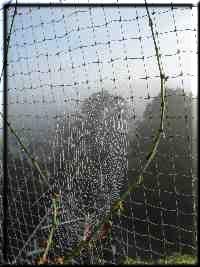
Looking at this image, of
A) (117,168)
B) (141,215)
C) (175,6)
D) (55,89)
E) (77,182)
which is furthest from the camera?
(141,215)

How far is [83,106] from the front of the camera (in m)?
Result: 3.66

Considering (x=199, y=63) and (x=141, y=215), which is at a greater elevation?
(x=199, y=63)

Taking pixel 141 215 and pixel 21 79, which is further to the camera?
pixel 141 215

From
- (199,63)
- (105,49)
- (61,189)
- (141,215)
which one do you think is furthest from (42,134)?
(141,215)

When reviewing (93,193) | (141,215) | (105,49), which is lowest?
(141,215)

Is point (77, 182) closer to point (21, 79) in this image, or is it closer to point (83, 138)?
point (83, 138)

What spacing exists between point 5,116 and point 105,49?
1.42 meters

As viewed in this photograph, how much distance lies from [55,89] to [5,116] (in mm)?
1058

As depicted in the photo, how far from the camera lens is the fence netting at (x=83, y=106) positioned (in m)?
2.34

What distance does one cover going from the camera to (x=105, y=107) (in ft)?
13.0

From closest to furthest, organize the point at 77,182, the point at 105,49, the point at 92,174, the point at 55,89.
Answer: the point at 55,89
the point at 105,49
the point at 77,182
the point at 92,174

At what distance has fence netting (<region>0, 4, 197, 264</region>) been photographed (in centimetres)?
234

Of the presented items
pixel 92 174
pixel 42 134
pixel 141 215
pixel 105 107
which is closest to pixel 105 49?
pixel 42 134

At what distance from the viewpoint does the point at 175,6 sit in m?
1.77
